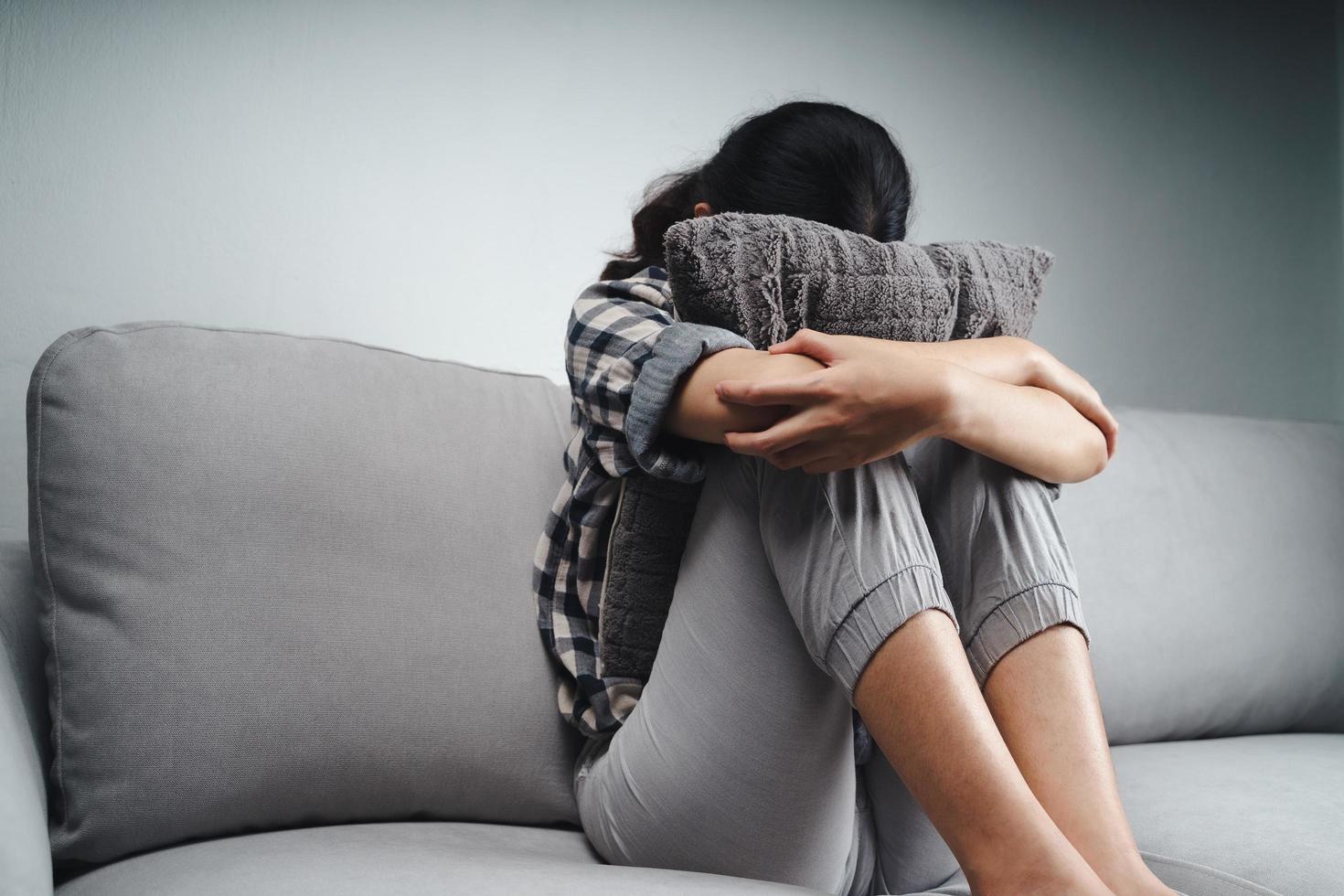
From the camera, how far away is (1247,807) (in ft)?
2.97

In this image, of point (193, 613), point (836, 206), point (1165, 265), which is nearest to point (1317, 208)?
point (1165, 265)

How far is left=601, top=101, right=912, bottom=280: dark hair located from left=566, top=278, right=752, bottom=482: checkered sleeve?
0.15 m

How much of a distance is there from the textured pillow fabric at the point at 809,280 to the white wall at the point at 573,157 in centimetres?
58

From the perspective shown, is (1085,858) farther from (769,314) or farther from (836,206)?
(836,206)

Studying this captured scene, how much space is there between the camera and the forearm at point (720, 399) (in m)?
0.69

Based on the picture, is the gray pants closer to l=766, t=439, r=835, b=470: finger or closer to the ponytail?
l=766, t=439, r=835, b=470: finger

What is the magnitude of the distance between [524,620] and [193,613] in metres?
0.27

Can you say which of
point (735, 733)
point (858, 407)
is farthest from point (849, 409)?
point (735, 733)

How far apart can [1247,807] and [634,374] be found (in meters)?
0.67

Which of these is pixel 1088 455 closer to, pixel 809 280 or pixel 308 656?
pixel 809 280

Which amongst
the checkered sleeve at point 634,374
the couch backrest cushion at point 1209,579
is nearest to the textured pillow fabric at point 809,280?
the checkered sleeve at point 634,374

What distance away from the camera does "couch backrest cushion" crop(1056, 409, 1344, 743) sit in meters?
1.20

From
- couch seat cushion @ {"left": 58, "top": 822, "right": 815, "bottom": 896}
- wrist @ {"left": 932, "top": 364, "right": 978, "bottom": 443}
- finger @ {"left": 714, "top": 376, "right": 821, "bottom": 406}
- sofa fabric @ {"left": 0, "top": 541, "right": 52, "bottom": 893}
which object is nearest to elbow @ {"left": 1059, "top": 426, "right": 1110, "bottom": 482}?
wrist @ {"left": 932, "top": 364, "right": 978, "bottom": 443}

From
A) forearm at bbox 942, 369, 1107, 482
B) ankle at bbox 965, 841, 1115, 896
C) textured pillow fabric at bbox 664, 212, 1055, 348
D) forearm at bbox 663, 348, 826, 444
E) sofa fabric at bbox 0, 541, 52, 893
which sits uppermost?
textured pillow fabric at bbox 664, 212, 1055, 348
